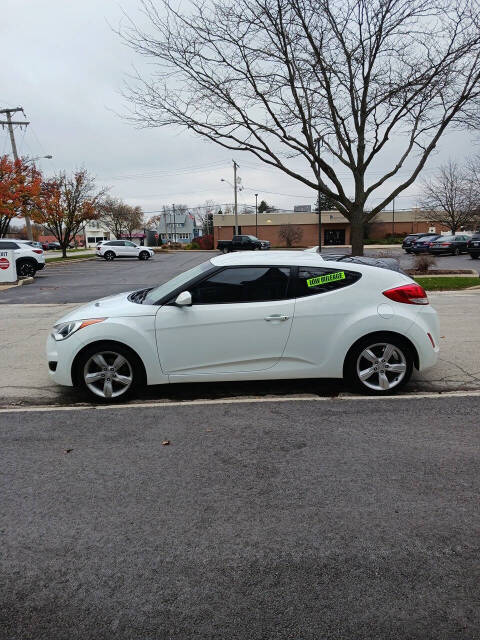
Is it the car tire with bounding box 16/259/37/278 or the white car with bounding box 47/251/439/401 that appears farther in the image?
the car tire with bounding box 16/259/37/278

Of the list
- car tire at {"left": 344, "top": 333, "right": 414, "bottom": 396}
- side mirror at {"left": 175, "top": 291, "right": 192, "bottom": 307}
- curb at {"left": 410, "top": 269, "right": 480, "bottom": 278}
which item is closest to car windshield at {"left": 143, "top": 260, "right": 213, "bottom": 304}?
side mirror at {"left": 175, "top": 291, "right": 192, "bottom": 307}

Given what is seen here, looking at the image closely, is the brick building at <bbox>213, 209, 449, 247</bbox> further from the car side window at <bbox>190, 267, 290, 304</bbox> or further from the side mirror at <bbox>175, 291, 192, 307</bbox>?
the side mirror at <bbox>175, 291, 192, 307</bbox>

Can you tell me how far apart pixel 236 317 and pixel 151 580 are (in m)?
2.90

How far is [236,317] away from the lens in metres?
4.97

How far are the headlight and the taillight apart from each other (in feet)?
10.0

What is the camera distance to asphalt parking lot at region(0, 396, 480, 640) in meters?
2.19

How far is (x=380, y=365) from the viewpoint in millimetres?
5105

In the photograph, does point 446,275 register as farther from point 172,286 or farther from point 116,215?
point 116,215

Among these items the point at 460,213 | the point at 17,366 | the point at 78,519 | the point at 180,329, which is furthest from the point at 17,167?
the point at 460,213

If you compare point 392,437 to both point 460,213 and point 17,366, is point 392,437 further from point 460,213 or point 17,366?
point 460,213

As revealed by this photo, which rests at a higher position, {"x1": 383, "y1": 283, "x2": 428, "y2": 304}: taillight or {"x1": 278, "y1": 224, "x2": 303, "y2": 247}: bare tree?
{"x1": 278, "y1": 224, "x2": 303, "y2": 247}: bare tree

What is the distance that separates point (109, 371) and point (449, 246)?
32.6 m

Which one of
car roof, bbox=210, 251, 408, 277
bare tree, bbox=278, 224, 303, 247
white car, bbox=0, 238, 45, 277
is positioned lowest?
car roof, bbox=210, 251, 408, 277

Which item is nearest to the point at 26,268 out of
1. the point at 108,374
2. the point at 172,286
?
the point at 172,286
